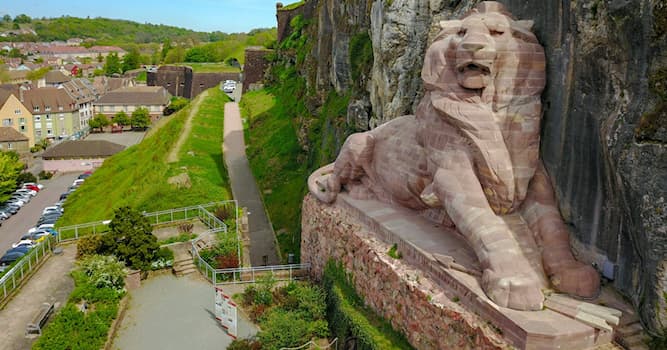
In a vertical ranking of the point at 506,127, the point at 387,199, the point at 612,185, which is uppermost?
the point at 506,127

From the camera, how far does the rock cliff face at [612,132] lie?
8.11m

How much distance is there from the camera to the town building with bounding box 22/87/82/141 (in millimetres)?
71875

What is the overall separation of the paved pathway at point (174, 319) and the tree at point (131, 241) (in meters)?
0.80

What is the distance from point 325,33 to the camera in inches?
1325

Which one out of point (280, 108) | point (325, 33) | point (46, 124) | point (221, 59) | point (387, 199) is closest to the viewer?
point (387, 199)

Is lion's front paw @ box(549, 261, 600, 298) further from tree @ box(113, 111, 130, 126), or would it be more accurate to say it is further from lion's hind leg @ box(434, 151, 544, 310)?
tree @ box(113, 111, 130, 126)

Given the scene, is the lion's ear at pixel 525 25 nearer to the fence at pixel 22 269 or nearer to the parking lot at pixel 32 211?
the fence at pixel 22 269

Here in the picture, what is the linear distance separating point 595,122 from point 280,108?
37.3m

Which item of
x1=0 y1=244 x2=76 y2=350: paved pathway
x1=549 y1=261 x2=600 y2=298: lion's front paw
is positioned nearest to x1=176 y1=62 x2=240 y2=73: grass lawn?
x1=0 y1=244 x2=76 y2=350: paved pathway

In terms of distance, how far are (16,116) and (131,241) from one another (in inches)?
2345

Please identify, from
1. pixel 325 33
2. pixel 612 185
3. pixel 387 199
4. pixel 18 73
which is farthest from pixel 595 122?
pixel 18 73

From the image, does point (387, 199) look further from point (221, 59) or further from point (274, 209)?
point (221, 59)

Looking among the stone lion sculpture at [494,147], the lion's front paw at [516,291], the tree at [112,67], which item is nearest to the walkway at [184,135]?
the stone lion sculpture at [494,147]

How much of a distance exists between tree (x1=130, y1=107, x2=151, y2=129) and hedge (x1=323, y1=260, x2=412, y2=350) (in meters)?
61.0
